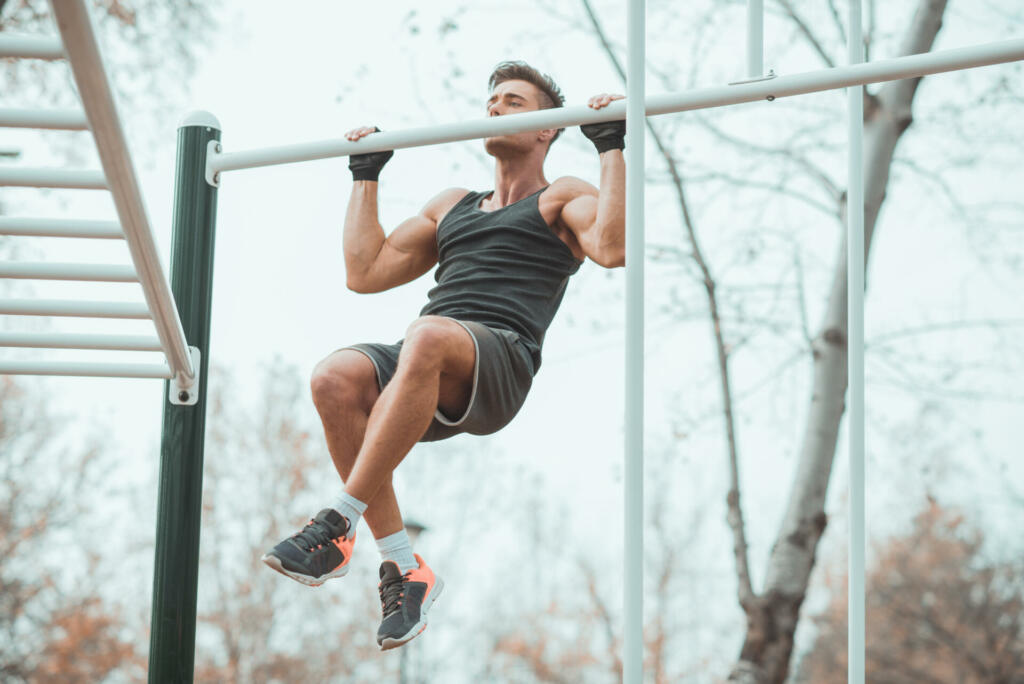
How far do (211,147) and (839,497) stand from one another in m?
11.9

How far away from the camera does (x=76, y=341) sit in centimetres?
270

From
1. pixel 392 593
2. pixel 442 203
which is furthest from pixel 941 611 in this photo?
pixel 392 593

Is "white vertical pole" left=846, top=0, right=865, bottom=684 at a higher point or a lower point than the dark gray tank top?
lower

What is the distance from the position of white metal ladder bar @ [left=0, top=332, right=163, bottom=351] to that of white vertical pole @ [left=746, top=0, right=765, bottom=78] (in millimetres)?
1401

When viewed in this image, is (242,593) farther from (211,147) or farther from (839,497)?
(211,147)

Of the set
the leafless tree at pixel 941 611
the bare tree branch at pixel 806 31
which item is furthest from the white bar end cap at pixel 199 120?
the leafless tree at pixel 941 611

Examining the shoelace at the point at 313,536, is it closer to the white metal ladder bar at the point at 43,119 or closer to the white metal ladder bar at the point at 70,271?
the white metal ladder bar at the point at 70,271

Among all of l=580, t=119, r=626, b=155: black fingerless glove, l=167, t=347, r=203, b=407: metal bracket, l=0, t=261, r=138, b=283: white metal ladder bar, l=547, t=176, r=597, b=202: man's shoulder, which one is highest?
l=580, t=119, r=626, b=155: black fingerless glove

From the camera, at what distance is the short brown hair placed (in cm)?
300

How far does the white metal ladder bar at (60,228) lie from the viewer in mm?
2338

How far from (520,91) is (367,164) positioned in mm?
412

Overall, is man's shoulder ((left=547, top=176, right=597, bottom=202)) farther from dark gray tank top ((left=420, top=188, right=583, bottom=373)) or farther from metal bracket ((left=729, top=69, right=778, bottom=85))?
metal bracket ((left=729, top=69, right=778, bottom=85))

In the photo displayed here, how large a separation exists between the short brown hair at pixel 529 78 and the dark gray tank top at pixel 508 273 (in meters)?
0.30

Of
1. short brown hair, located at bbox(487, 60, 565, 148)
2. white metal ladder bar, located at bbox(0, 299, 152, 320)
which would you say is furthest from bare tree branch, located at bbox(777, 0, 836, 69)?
white metal ladder bar, located at bbox(0, 299, 152, 320)
